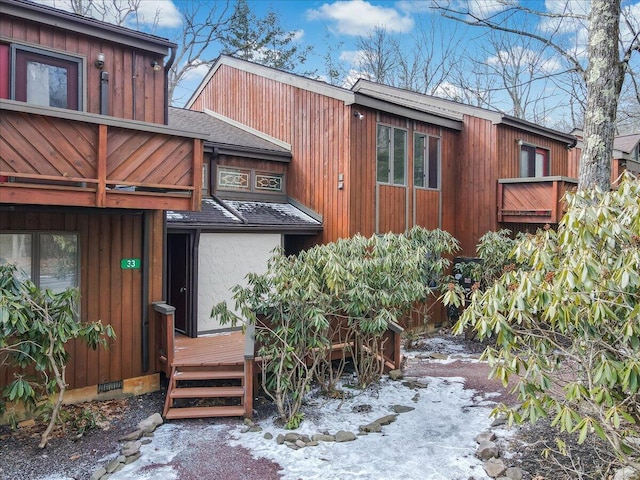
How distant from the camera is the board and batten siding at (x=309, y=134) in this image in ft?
31.1

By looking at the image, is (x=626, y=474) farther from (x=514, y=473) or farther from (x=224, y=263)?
(x=224, y=263)

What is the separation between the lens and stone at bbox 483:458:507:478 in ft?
14.3

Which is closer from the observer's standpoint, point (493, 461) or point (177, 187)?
point (493, 461)

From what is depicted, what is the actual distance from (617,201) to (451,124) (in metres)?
8.57

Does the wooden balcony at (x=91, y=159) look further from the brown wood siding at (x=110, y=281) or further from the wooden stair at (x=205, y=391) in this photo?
the wooden stair at (x=205, y=391)

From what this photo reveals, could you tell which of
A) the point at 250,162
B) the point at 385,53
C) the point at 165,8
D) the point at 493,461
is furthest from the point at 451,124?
the point at 165,8

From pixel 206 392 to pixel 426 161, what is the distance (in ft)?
25.2

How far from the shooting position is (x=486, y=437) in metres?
5.13

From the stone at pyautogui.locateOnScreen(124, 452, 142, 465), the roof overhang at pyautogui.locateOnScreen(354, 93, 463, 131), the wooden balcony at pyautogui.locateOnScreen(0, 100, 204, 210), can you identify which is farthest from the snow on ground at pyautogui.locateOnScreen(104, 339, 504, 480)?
the roof overhang at pyautogui.locateOnScreen(354, 93, 463, 131)

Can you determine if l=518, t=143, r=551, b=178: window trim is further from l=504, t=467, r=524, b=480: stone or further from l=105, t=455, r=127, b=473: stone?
l=105, t=455, r=127, b=473: stone

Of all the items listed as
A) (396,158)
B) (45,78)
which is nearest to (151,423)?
(45,78)

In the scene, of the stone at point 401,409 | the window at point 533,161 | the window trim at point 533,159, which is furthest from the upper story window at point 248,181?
the window at point 533,161

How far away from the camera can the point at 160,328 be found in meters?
6.76

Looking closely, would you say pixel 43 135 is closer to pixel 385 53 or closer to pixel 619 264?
pixel 619 264
